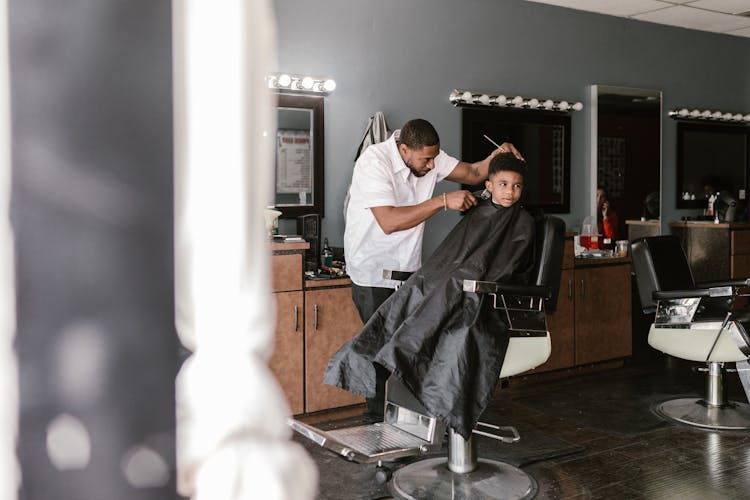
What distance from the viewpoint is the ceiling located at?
4.61 m

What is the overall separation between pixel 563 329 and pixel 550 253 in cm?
163

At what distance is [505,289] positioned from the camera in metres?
2.41

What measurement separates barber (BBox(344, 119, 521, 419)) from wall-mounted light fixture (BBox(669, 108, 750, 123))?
2655 millimetres

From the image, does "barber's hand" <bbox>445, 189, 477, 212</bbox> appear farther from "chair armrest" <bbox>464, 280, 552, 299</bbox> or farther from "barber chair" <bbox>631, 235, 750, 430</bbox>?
"barber chair" <bbox>631, 235, 750, 430</bbox>

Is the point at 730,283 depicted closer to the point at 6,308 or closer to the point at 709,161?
the point at 709,161

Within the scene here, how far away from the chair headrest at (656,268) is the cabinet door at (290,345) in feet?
5.38

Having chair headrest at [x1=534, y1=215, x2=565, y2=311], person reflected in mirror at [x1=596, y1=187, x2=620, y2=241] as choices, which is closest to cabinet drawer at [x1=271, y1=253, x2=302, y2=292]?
chair headrest at [x1=534, y1=215, x2=565, y2=311]

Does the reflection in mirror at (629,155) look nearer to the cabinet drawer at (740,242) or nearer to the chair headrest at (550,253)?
the cabinet drawer at (740,242)

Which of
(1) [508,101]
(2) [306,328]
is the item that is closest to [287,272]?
(2) [306,328]

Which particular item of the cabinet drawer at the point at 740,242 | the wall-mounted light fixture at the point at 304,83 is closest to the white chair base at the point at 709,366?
the cabinet drawer at the point at 740,242

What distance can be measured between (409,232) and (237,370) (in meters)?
2.46

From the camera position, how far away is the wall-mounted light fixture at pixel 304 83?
369 cm

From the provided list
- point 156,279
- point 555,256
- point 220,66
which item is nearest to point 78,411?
point 156,279

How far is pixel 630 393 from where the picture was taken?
3959mm
